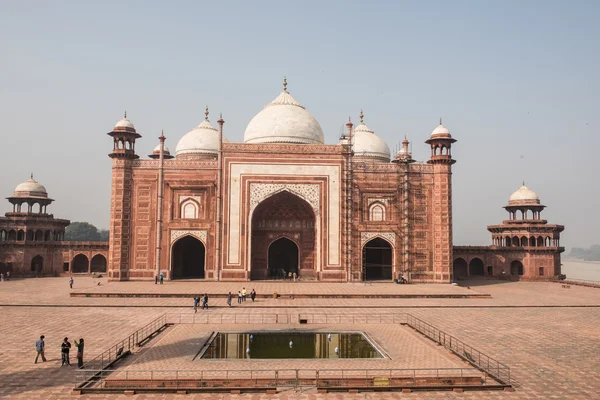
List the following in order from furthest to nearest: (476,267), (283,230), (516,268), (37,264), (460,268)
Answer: (476,267) < (460,268) < (516,268) < (37,264) < (283,230)

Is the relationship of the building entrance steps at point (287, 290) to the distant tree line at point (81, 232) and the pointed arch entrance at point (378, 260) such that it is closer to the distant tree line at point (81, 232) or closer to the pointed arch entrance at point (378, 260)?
the pointed arch entrance at point (378, 260)

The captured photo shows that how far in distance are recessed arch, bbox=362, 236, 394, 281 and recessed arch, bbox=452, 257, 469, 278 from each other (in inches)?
242

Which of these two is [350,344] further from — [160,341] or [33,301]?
A: [33,301]

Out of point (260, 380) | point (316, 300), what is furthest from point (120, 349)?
point (316, 300)

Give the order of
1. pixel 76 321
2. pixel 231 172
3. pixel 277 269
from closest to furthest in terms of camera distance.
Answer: pixel 76 321
pixel 231 172
pixel 277 269

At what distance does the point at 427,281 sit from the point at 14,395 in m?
23.6

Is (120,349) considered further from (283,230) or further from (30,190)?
(30,190)

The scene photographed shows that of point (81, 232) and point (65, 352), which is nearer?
point (65, 352)

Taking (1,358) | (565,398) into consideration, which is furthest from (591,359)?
(1,358)

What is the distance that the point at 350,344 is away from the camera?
13.2 metres

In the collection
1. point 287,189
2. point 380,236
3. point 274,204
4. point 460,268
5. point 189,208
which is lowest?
point 460,268

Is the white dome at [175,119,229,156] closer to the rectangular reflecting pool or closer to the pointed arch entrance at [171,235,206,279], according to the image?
the pointed arch entrance at [171,235,206,279]

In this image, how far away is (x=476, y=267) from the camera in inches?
1396

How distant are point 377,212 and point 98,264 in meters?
21.0
